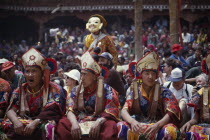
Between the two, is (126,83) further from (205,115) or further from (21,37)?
(21,37)

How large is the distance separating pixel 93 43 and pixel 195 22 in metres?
17.2

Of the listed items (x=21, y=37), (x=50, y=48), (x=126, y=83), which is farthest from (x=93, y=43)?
(x=21, y=37)

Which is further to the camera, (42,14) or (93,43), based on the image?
(42,14)

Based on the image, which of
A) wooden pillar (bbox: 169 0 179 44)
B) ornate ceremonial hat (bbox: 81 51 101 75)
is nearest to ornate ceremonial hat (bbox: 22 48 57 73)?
ornate ceremonial hat (bbox: 81 51 101 75)

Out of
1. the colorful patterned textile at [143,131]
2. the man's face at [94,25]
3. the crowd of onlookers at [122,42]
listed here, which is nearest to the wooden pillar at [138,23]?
the crowd of onlookers at [122,42]

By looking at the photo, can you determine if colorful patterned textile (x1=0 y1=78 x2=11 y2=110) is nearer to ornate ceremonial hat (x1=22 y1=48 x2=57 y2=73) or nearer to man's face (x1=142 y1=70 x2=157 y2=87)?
ornate ceremonial hat (x1=22 y1=48 x2=57 y2=73)

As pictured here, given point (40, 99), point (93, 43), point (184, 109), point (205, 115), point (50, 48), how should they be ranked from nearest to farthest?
point (205, 115) → point (40, 99) → point (184, 109) → point (93, 43) → point (50, 48)

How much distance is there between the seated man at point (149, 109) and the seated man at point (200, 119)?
209 mm

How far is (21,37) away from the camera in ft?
84.5

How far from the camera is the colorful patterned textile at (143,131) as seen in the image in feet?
15.8

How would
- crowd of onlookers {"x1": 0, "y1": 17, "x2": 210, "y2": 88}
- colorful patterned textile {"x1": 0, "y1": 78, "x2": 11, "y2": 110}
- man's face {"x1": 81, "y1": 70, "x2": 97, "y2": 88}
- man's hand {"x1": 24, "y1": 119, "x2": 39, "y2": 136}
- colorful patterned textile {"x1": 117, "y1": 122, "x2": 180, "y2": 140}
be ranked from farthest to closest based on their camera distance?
crowd of onlookers {"x1": 0, "y1": 17, "x2": 210, "y2": 88}
colorful patterned textile {"x1": 0, "y1": 78, "x2": 11, "y2": 110}
man's face {"x1": 81, "y1": 70, "x2": 97, "y2": 88}
man's hand {"x1": 24, "y1": 119, "x2": 39, "y2": 136}
colorful patterned textile {"x1": 117, "y1": 122, "x2": 180, "y2": 140}

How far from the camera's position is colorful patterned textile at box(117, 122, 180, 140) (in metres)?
4.83

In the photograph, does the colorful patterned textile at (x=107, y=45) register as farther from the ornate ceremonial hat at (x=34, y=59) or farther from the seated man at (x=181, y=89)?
the ornate ceremonial hat at (x=34, y=59)

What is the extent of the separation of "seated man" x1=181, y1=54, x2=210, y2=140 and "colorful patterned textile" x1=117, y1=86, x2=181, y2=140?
0.71 ft
